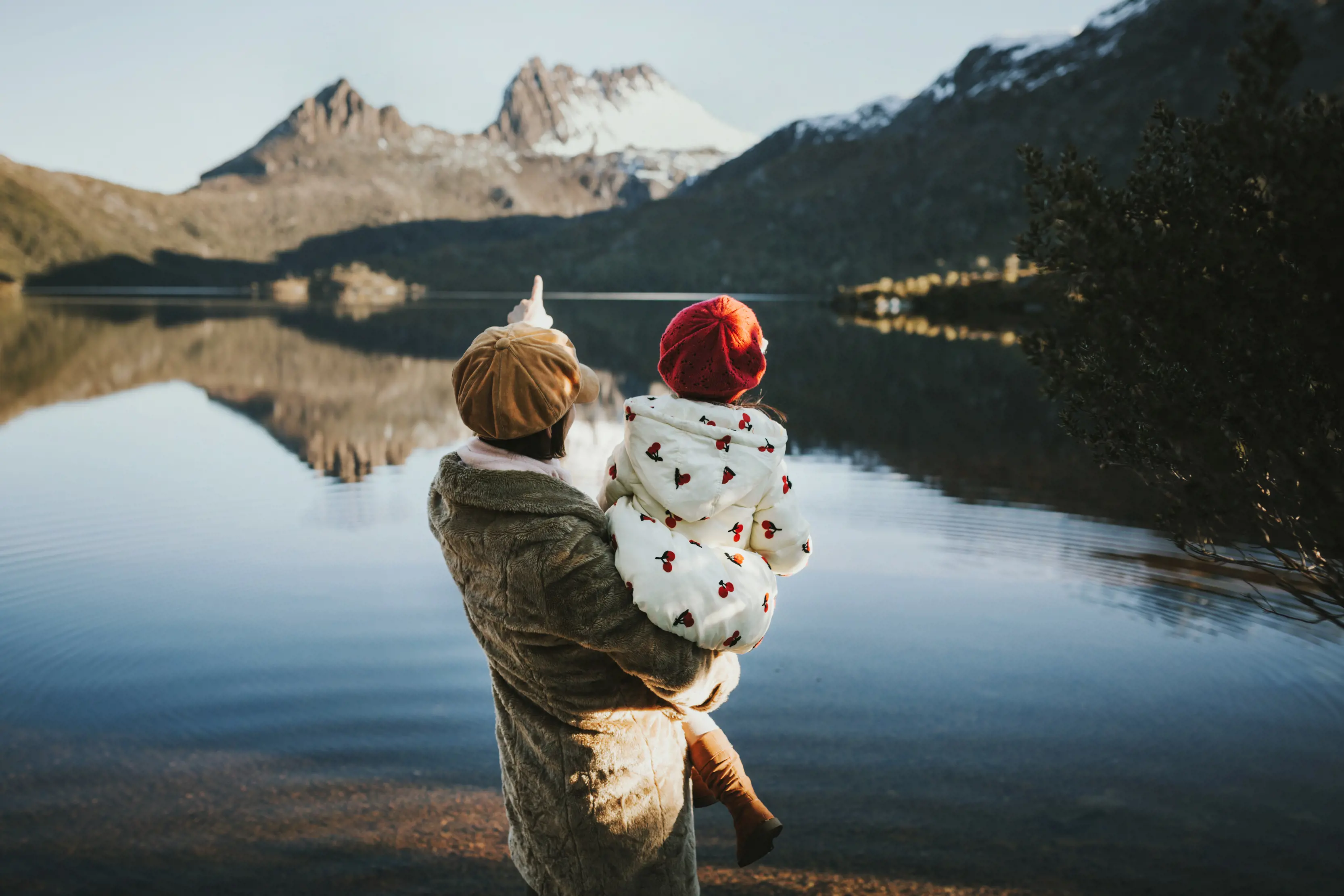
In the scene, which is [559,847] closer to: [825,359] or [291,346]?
[825,359]

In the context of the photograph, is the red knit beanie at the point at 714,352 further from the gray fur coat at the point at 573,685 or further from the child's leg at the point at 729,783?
the child's leg at the point at 729,783

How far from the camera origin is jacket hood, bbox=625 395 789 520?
8.40ft

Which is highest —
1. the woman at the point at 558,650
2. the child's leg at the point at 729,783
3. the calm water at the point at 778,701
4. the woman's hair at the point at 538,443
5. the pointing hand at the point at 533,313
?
the pointing hand at the point at 533,313

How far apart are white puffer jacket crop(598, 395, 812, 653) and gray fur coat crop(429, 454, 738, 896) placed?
0.07 m

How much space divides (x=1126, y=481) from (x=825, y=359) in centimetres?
2295

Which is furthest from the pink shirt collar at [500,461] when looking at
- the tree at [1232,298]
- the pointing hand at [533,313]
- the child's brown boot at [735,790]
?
the tree at [1232,298]

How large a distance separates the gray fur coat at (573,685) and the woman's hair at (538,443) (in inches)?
3.9

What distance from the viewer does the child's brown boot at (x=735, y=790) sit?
290cm

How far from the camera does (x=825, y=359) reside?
37281mm

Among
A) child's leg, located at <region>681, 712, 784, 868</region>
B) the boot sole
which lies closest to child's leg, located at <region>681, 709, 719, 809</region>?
child's leg, located at <region>681, 712, 784, 868</region>

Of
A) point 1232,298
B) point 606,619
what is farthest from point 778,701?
point 606,619

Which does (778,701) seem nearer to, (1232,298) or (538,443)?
(1232,298)

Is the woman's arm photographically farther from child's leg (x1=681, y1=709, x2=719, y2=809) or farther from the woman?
child's leg (x1=681, y1=709, x2=719, y2=809)

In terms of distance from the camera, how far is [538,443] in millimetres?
2504
